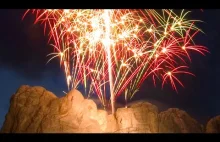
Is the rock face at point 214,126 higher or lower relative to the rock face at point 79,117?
lower

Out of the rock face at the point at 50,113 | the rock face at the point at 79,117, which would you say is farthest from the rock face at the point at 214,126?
the rock face at the point at 50,113

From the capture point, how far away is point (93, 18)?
15.0 meters

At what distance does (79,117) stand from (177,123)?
3.56m

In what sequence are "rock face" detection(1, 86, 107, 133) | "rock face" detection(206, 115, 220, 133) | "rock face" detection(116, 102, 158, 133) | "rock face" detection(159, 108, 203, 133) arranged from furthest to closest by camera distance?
"rock face" detection(206, 115, 220, 133) < "rock face" detection(159, 108, 203, 133) < "rock face" detection(116, 102, 158, 133) < "rock face" detection(1, 86, 107, 133)

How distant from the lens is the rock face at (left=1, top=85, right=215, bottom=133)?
1375 centimetres

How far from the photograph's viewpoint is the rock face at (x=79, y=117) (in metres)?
13.8

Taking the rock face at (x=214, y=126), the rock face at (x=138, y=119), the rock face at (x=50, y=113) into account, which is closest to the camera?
the rock face at (x=50, y=113)

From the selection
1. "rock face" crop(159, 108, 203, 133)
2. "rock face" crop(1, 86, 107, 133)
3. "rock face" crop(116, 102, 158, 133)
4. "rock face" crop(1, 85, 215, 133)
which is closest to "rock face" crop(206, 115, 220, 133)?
"rock face" crop(1, 85, 215, 133)

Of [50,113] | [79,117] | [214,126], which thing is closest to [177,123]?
[214,126]

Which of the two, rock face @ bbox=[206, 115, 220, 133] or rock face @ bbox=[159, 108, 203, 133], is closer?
rock face @ bbox=[159, 108, 203, 133]

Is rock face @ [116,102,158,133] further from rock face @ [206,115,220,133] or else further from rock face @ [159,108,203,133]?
rock face @ [206,115,220,133]

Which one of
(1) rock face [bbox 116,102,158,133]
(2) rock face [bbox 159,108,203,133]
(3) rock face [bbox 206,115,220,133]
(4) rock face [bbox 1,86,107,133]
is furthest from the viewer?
(3) rock face [bbox 206,115,220,133]

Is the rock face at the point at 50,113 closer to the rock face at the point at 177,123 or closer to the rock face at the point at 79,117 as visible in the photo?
the rock face at the point at 79,117
